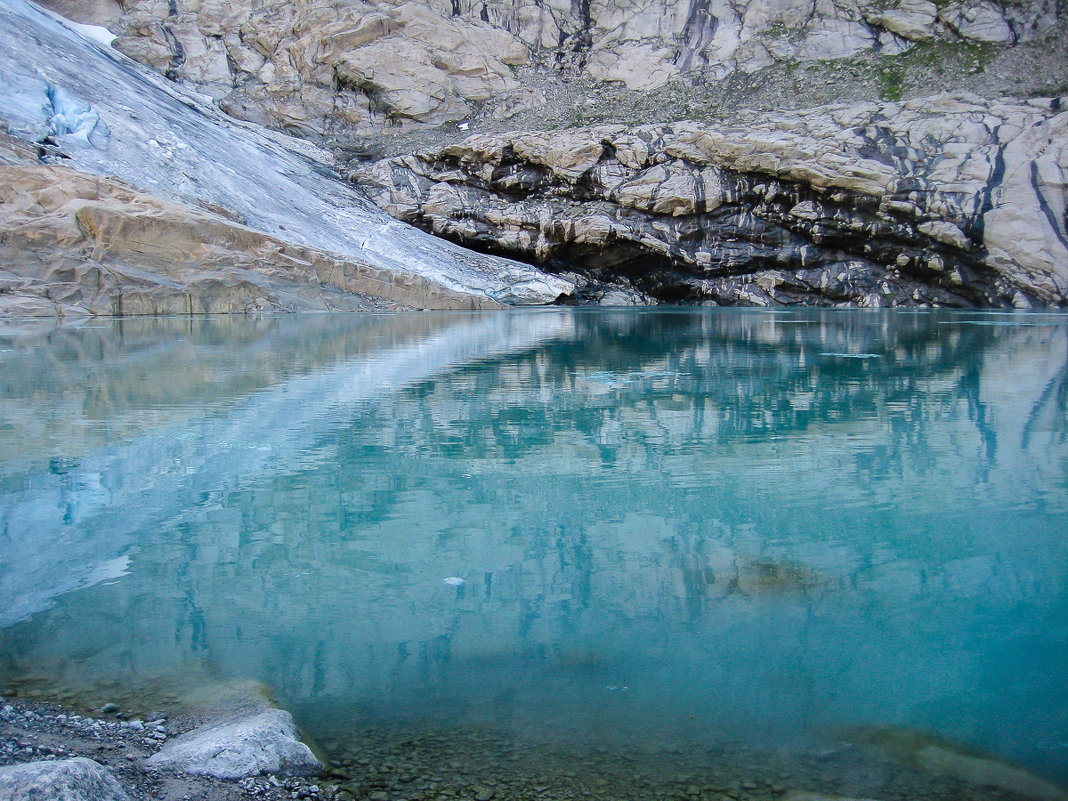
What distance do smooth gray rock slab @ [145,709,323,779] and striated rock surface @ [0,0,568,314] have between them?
59.2 feet

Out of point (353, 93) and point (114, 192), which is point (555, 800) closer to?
point (114, 192)

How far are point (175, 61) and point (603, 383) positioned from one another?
1319 inches

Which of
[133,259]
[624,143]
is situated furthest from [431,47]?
[133,259]

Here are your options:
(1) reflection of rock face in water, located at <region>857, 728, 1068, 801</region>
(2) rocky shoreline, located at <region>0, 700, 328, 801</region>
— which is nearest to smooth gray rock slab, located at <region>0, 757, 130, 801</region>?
(2) rocky shoreline, located at <region>0, 700, 328, 801</region>

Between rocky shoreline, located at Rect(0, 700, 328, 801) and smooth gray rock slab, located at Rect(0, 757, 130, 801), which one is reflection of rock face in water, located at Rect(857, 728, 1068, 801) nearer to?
rocky shoreline, located at Rect(0, 700, 328, 801)

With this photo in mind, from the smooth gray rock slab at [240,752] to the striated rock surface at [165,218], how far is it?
18.0 meters

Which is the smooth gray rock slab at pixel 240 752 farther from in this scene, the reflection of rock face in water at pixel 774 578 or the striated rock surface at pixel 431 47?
the striated rock surface at pixel 431 47

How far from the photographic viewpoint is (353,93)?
33.7m

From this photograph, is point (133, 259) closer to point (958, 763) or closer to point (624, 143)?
point (624, 143)

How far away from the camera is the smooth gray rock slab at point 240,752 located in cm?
189

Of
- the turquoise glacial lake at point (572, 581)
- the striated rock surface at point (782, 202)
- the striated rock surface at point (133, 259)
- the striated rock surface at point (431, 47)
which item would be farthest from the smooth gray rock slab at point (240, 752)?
the striated rock surface at point (431, 47)

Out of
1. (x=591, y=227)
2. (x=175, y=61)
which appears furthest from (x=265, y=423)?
(x=175, y=61)

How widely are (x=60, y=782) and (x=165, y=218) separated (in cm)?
1943

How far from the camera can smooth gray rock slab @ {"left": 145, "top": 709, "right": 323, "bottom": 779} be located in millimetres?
1890
